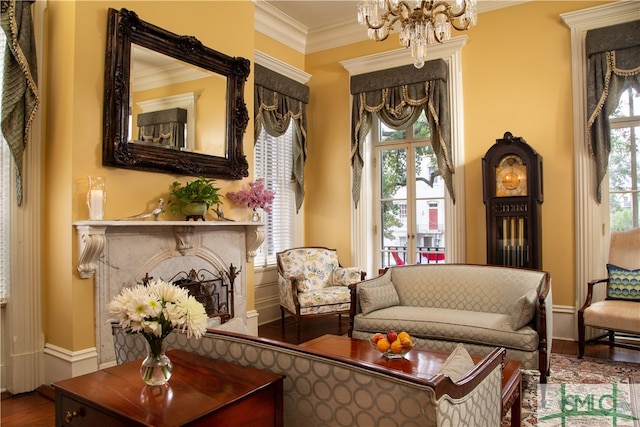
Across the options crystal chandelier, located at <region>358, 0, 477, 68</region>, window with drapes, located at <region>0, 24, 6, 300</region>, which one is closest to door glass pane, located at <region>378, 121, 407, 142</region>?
crystal chandelier, located at <region>358, 0, 477, 68</region>

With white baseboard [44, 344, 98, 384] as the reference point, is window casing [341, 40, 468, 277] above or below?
above

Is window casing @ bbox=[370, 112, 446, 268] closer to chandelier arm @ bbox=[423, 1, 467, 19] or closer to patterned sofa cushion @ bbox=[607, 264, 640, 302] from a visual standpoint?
patterned sofa cushion @ bbox=[607, 264, 640, 302]

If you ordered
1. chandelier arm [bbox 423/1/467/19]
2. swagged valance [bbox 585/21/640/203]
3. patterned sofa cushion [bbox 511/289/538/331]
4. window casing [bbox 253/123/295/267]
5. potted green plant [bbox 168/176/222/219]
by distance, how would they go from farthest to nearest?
window casing [bbox 253/123/295/267]
swagged valance [bbox 585/21/640/203]
potted green plant [bbox 168/176/222/219]
patterned sofa cushion [bbox 511/289/538/331]
chandelier arm [bbox 423/1/467/19]

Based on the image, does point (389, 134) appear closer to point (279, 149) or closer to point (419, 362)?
point (279, 149)

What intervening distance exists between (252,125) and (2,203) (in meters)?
2.27

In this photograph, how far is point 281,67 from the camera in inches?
218

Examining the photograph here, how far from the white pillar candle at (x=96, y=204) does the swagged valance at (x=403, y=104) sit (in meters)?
3.16

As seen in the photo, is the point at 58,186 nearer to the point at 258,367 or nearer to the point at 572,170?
the point at 258,367

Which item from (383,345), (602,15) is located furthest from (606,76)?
(383,345)

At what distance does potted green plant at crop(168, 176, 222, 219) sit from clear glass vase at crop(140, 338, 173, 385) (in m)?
2.30

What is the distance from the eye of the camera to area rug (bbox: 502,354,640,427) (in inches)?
104

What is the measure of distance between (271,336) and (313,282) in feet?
2.51

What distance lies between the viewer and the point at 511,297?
3764mm

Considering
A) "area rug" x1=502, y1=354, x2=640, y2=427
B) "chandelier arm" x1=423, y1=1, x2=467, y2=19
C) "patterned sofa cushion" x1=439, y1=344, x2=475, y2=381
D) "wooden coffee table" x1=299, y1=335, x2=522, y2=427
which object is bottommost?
"area rug" x1=502, y1=354, x2=640, y2=427
